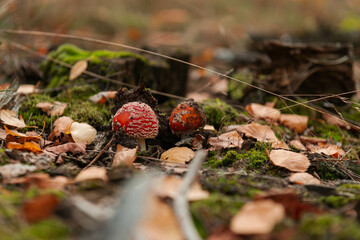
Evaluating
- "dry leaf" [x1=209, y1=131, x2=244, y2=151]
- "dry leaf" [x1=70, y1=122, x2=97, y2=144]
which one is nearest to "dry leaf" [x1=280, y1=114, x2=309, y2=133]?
"dry leaf" [x1=209, y1=131, x2=244, y2=151]

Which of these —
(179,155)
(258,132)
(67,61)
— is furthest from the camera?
(67,61)

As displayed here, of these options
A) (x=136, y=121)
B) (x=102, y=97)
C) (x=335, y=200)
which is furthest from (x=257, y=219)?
(x=102, y=97)

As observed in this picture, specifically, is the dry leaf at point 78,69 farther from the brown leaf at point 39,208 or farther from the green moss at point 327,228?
the green moss at point 327,228

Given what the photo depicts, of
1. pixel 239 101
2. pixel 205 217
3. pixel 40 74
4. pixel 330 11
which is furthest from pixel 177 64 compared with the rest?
pixel 330 11

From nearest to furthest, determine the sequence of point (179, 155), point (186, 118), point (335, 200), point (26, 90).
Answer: point (335, 200)
point (179, 155)
point (186, 118)
point (26, 90)

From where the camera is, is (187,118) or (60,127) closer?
(187,118)

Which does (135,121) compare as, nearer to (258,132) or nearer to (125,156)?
(125,156)

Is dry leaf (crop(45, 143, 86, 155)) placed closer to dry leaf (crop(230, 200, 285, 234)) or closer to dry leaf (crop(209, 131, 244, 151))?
dry leaf (crop(209, 131, 244, 151))

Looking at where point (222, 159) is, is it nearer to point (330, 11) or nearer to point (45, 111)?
point (45, 111)
